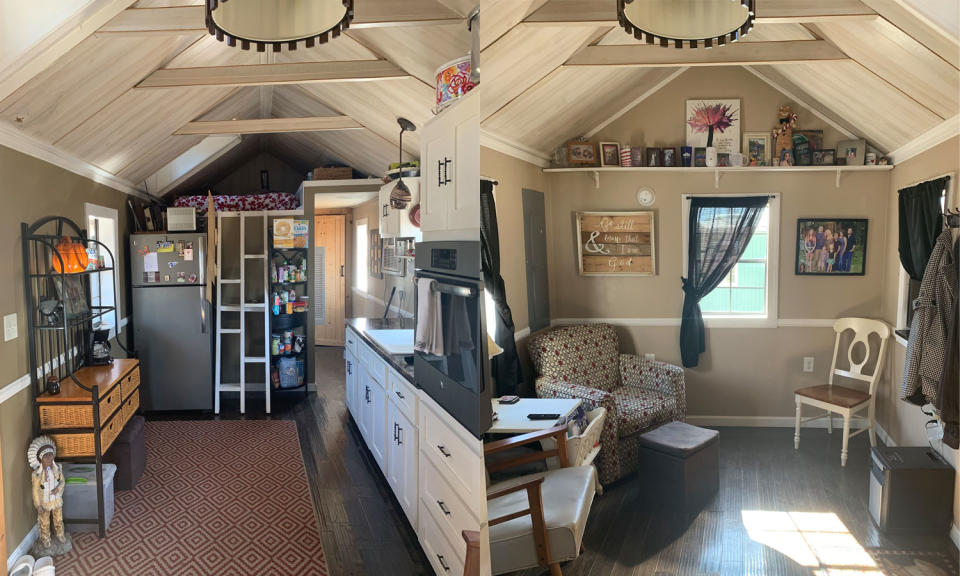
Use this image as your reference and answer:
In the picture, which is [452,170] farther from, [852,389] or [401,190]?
[852,389]

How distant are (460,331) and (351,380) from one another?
0.66 meters

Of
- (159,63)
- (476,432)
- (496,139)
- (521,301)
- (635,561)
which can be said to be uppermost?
(159,63)

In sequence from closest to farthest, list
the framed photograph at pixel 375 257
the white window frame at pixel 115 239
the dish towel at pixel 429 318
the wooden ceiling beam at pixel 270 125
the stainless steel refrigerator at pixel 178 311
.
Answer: the dish towel at pixel 429 318 → the framed photograph at pixel 375 257 → the wooden ceiling beam at pixel 270 125 → the white window frame at pixel 115 239 → the stainless steel refrigerator at pixel 178 311

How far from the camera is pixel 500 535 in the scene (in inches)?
18.7

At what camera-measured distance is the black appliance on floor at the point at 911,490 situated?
496 millimetres

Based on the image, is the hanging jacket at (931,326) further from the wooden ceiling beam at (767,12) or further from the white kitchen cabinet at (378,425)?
the white kitchen cabinet at (378,425)

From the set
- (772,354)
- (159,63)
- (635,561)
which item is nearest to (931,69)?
(772,354)

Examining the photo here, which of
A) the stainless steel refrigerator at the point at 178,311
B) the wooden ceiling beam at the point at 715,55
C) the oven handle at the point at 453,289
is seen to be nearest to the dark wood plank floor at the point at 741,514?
the oven handle at the point at 453,289

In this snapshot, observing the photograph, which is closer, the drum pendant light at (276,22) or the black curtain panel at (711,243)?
the black curtain panel at (711,243)

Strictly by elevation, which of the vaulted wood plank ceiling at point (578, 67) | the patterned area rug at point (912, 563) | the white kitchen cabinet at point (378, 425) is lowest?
the white kitchen cabinet at point (378, 425)

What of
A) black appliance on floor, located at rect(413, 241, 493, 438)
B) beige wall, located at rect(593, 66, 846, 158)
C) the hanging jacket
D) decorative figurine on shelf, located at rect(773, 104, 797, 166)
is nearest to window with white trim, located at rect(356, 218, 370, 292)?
black appliance on floor, located at rect(413, 241, 493, 438)

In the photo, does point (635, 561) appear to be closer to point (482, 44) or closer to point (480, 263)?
point (480, 263)

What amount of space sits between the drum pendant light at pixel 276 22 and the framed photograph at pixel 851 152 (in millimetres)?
531

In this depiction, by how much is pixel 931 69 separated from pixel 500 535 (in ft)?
1.77
